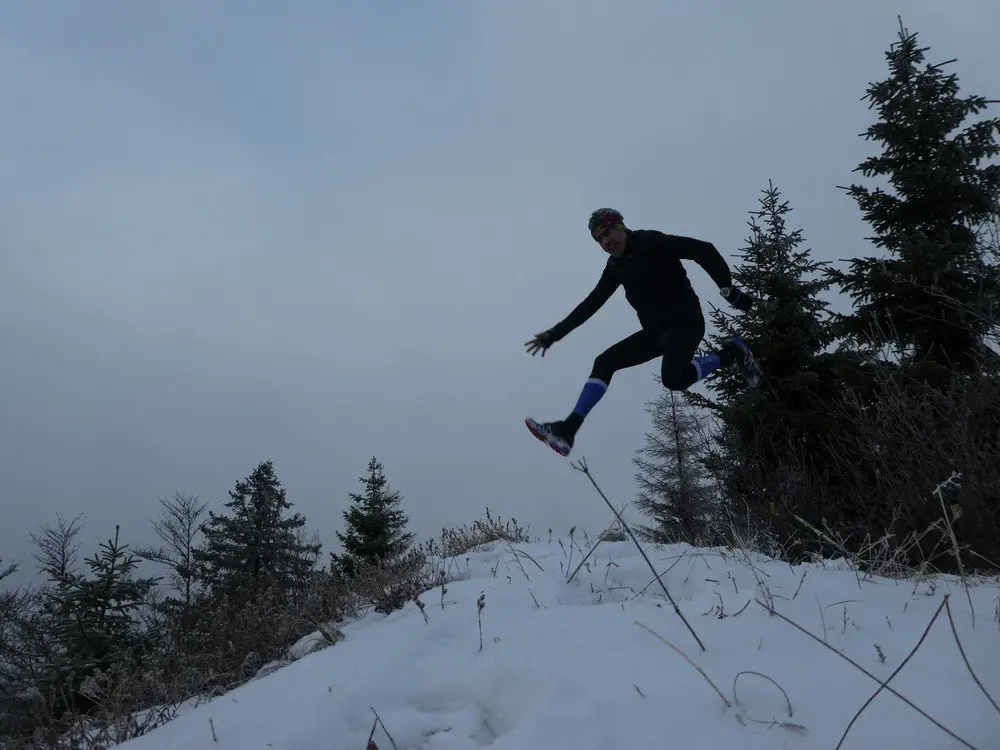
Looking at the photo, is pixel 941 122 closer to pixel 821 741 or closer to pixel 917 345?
pixel 917 345

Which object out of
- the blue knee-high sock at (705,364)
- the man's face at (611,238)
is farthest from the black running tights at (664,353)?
the man's face at (611,238)

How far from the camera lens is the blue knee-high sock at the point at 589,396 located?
181 inches

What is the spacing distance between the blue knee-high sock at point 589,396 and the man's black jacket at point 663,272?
0.61 m

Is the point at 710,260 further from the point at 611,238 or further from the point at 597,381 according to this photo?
the point at 597,381

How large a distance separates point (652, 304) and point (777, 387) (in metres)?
9.63

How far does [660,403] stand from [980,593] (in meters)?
22.6

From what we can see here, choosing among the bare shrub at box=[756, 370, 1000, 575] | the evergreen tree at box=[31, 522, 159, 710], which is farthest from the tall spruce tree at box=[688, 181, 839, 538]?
the evergreen tree at box=[31, 522, 159, 710]

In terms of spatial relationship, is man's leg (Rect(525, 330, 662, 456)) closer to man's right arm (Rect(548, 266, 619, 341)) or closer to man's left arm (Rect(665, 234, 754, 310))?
man's right arm (Rect(548, 266, 619, 341))

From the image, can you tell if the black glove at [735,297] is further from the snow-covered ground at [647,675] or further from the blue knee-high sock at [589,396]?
the snow-covered ground at [647,675]

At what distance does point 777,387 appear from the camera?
510 inches

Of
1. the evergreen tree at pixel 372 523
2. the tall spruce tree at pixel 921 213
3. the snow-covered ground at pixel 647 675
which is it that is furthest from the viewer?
the evergreen tree at pixel 372 523

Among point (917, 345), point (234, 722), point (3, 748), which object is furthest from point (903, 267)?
point (3, 748)

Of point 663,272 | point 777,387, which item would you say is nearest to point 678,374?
point 663,272

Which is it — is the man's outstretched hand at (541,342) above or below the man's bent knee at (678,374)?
above
